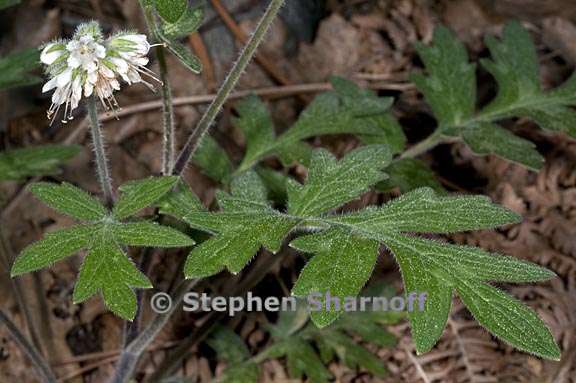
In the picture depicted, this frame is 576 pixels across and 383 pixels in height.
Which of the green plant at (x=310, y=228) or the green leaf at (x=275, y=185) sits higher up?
the green plant at (x=310, y=228)

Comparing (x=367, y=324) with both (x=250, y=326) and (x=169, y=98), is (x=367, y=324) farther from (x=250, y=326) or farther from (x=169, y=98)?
(x=169, y=98)

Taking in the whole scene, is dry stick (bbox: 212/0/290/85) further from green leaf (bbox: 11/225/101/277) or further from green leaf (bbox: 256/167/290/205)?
green leaf (bbox: 11/225/101/277)

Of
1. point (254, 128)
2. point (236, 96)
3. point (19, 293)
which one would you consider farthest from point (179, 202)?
point (236, 96)

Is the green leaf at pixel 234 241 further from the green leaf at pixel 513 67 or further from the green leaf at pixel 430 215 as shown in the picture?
the green leaf at pixel 513 67

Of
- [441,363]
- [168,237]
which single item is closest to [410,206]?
[168,237]

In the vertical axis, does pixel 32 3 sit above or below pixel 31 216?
above

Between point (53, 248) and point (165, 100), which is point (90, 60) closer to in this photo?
point (165, 100)

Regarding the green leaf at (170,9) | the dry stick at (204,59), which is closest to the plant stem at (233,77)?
the green leaf at (170,9)

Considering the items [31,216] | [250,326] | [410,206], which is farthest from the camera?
[31,216]
